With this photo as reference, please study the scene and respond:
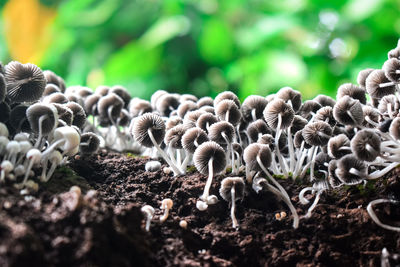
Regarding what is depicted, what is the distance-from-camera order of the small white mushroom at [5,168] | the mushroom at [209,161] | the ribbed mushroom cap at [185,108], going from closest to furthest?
1. the small white mushroom at [5,168]
2. the mushroom at [209,161]
3. the ribbed mushroom cap at [185,108]

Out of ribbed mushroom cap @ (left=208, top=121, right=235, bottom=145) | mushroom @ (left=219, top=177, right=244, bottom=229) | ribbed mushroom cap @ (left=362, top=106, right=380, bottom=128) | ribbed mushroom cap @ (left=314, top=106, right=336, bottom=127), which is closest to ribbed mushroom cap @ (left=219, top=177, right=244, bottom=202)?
mushroom @ (left=219, top=177, right=244, bottom=229)

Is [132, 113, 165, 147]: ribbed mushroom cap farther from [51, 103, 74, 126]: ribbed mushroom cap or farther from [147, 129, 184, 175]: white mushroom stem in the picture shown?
[51, 103, 74, 126]: ribbed mushroom cap

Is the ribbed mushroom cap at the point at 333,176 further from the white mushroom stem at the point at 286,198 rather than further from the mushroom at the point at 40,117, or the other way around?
the mushroom at the point at 40,117

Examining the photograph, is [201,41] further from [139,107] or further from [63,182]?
[63,182]

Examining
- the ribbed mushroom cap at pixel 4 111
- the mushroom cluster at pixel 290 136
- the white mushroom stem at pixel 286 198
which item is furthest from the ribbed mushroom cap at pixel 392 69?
the ribbed mushroom cap at pixel 4 111

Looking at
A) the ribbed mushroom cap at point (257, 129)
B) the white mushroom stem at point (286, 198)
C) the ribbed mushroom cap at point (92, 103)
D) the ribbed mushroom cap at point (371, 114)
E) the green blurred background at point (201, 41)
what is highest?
the green blurred background at point (201, 41)

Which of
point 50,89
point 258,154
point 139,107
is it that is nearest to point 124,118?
point 139,107
